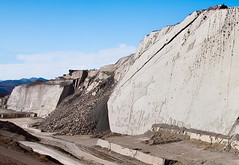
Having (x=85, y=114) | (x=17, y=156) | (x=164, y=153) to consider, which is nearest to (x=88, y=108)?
(x=85, y=114)

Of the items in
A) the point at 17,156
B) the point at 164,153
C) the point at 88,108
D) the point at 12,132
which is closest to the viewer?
the point at 17,156

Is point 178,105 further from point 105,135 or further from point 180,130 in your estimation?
point 105,135

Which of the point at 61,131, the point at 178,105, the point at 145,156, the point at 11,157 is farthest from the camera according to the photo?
the point at 61,131

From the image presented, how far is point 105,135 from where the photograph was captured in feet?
77.4

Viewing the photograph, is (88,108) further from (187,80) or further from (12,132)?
(187,80)

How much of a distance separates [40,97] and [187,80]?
2510 cm

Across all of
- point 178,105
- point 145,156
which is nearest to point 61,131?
point 178,105

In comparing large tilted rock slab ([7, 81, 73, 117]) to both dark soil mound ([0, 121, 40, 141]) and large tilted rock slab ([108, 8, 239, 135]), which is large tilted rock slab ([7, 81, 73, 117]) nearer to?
large tilted rock slab ([108, 8, 239, 135])

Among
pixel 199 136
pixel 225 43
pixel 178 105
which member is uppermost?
pixel 225 43

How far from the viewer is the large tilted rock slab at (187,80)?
56.6ft

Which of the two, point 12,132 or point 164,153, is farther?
point 12,132

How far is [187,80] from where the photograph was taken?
65.2 feet

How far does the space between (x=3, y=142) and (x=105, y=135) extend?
9459 millimetres

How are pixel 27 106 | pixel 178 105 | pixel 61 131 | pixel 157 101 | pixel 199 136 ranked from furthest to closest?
pixel 27 106 → pixel 61 131 → pixel 157 101 → pixel 178 105 → pixel 199 136
